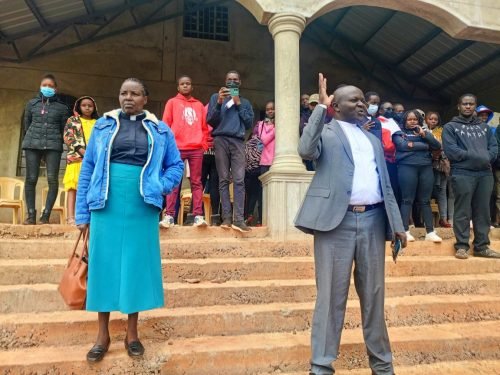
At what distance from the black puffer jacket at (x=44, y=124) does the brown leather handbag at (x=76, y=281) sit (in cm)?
292

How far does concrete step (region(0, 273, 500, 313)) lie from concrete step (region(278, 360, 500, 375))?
922mm

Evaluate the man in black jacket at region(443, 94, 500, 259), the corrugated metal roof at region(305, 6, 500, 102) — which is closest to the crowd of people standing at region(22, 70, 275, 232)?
the man in black jacket at region(443, 94, 500, 259)

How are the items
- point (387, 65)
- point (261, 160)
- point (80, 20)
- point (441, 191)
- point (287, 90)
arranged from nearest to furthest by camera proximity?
point (287, 90) → point (261, 160) → point (441, 191) → point (80, 20) → point (387, 65)

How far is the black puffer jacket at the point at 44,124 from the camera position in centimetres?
520

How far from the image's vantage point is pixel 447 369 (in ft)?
10.1

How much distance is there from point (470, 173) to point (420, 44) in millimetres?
6279

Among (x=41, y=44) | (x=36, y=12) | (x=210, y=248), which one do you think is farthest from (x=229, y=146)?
(x=41, y=44)

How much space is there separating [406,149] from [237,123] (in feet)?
7.25

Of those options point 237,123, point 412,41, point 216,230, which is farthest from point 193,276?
point 412,41

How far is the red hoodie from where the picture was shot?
5156mm

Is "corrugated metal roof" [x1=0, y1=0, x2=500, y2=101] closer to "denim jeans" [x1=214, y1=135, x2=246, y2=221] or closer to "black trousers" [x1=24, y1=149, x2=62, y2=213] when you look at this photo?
"black trousers" [x1=24, y1=149, x2=62, y2=213]

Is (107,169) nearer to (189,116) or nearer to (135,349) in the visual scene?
(135,349)

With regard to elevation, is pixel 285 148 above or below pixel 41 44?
below

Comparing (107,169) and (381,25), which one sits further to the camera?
(381,25)
